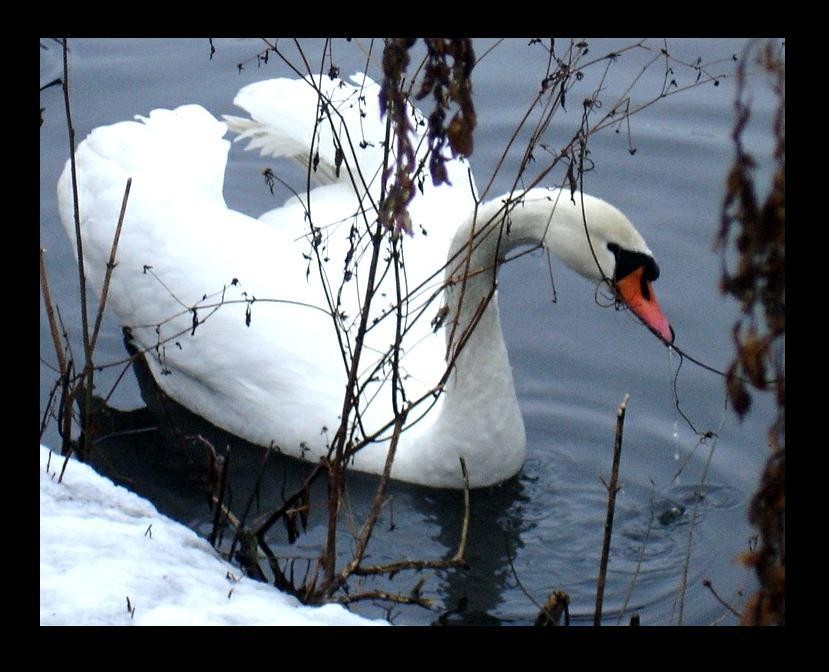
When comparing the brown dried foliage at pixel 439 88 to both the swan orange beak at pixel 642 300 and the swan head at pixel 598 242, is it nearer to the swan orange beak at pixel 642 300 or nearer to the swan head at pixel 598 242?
the swan head at pixel 598 242

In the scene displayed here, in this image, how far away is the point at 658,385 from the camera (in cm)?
638

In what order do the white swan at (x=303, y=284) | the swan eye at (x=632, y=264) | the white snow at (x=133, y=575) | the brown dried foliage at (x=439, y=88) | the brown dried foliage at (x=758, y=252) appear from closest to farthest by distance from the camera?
the brown dried foliage at (x=758, y=252) < the brown dried foliage at (x=439, y=88) < the white snow at (x=133, y=575) < the swan eye at (x=632, y=264) < the white swan at (x=303, y=284)

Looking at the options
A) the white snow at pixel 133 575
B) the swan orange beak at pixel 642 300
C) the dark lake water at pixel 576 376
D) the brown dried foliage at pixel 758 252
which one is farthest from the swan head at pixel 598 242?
the brown dried foliage at pixel 758 252

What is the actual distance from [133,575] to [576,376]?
3472 mm

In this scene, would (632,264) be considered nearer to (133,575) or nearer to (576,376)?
(576,376)

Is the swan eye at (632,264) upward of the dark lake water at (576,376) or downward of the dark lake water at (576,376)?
upward

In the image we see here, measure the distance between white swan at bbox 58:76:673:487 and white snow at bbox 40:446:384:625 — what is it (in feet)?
3.94

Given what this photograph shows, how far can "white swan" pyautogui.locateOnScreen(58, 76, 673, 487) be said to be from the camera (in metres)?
4.94

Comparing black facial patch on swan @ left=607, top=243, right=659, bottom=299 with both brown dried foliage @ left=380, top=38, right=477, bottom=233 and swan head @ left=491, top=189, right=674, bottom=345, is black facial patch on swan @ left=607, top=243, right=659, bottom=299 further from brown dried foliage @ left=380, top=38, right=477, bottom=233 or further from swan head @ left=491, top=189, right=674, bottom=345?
brown dried foliage @ left=380, top=38, right=477, bottom=233

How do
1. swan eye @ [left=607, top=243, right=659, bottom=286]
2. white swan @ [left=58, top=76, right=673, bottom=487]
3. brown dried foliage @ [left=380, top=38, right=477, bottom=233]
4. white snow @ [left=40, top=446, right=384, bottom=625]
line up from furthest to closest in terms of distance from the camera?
white swan @ [left=58, top=76, right=673, bottom=487], swan eye @ [left=607, top=243, right=659, bottom=286], white snow @ [left=40, top=446, right=384, bottom=625], brown dried foliage @ [left=380, top=38, right=477, bottom=233]

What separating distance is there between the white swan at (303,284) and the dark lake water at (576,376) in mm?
274

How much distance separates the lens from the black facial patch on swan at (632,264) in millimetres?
4684

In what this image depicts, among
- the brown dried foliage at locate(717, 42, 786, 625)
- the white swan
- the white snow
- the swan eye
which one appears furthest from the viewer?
the white swan

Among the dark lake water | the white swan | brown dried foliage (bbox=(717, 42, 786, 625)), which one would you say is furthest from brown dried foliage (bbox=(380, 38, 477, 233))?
the white swan
